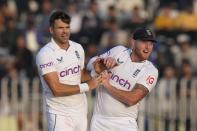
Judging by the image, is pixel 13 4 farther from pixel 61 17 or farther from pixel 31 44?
pixel 61 17

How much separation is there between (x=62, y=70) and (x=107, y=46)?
8033 mm

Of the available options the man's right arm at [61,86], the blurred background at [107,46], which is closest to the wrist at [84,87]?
the man's right arm at [61,86]

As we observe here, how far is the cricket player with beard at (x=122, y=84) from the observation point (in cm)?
1103

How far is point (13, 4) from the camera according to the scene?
885 inches

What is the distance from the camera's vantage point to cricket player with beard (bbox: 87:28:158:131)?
1103cm

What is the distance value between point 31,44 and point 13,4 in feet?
9.08

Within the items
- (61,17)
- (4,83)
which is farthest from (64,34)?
(4,83)

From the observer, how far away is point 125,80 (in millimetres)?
11164

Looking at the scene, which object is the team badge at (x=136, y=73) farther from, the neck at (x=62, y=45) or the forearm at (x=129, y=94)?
the neck at (x=62, y=45)

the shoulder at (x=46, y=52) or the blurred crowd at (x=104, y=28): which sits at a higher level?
the shoulder at (x=46, y=52)

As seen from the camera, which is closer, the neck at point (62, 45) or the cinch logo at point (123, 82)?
the cinch logo at point (123, 82)

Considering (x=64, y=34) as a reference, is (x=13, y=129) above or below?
below

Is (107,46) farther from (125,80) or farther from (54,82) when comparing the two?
(54,82)

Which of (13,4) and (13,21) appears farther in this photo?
(13,4)
